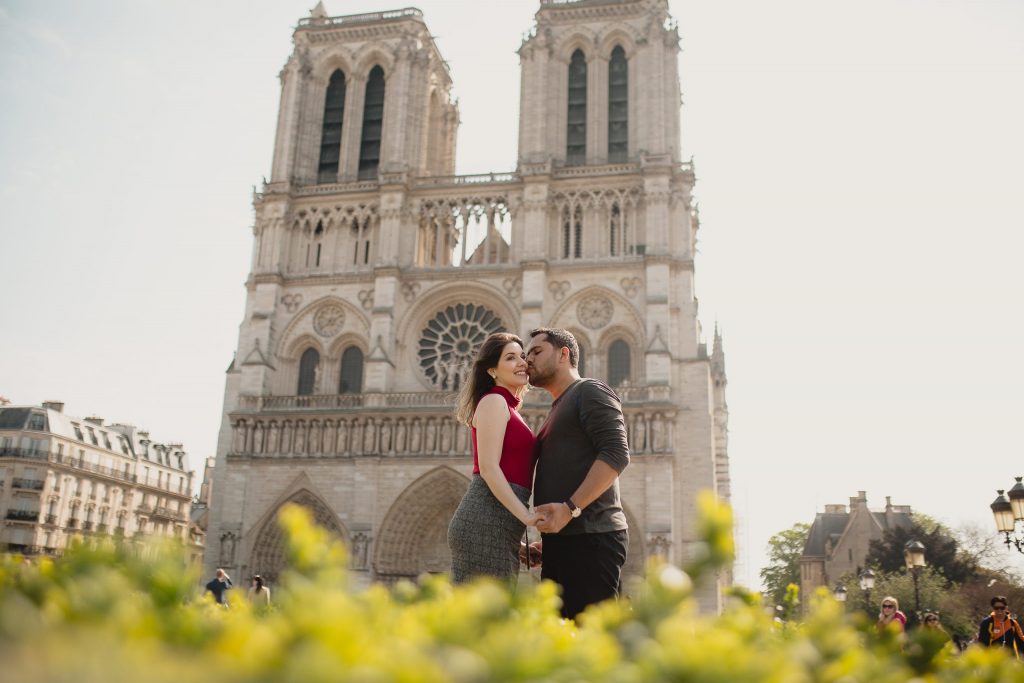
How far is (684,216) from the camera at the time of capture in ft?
81.1

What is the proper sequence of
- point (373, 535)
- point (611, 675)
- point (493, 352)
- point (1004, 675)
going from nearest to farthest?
point (611, 675) → point (1004, 675) → point (493, 352) → point (373, 535)

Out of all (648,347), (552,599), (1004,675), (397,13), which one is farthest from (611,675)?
(397,13)

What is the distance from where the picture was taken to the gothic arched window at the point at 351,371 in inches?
1001

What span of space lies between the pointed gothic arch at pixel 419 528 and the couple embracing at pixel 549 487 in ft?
61.4

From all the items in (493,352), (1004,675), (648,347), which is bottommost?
(1004,675)

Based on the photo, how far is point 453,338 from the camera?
83.3ft

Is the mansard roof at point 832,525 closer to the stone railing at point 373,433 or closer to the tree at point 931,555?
the tree at point 931,555

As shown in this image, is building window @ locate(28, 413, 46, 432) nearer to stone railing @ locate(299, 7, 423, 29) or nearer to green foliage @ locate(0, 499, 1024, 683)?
stone railing @ locate(299, 7, 423, 29)

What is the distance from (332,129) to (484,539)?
2641cm

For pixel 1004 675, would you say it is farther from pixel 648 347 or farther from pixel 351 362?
pixel 351 362

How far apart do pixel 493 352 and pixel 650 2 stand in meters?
25.2

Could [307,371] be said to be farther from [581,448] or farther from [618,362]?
[581,448]

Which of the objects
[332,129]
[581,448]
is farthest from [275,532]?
[581,448]

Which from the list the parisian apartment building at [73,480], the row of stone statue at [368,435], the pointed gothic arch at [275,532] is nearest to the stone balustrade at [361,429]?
the row of stone statue at [368,435]
